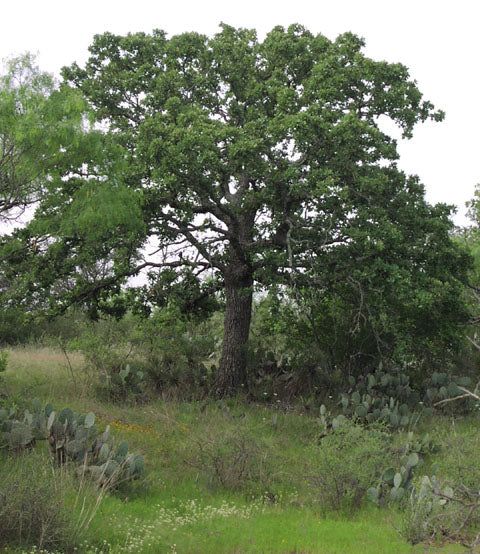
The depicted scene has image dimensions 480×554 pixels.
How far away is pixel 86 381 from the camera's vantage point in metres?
14.8

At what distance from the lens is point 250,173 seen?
13.6 m

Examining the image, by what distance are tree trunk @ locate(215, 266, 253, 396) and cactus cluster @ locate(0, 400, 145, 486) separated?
6.56m

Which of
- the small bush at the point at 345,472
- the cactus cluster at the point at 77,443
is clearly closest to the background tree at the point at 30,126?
the cactus cluster at the point at 77,443

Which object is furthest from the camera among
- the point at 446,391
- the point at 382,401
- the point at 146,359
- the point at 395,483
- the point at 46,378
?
the point at 146,359

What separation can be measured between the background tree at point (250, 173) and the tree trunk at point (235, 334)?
0.03 m

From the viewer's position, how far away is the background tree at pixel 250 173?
12703 millimetres

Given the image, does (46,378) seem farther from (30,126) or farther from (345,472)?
(345,472)

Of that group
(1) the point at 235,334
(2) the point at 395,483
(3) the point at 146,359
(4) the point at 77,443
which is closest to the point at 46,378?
(3) the point at 146,359

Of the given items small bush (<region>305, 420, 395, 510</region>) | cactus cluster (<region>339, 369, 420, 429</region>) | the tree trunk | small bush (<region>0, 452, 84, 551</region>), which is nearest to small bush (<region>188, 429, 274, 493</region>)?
small bush (<region>305, 420, 395, 510</region>)

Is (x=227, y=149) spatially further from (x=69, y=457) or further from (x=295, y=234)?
(x=69, y=457)

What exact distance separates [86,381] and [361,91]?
10262mm

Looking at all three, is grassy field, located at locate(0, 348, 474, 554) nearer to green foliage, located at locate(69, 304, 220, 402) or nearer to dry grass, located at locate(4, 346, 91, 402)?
dry grass, located at locate(4, 346, 91, 402)

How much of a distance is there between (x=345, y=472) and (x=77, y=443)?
13.2 ft

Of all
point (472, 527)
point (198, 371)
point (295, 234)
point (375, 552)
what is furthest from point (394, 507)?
point (198, 371)
